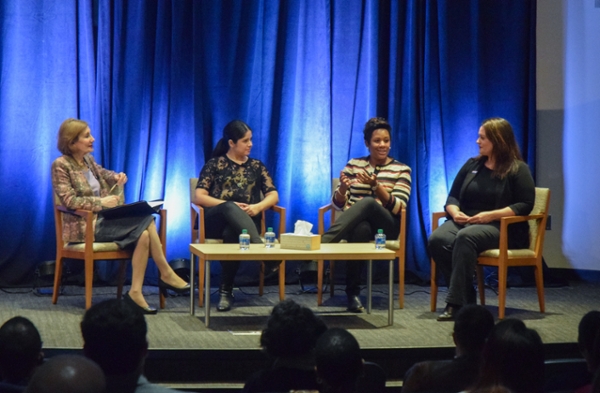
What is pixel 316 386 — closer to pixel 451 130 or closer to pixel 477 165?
pixel 477 165

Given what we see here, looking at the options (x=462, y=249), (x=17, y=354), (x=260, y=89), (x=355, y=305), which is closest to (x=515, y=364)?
(x=17, y=354)

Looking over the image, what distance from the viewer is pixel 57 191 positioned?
460 cm

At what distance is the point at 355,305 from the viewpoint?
4.67 m

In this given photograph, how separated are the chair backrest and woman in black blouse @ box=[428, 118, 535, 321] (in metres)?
0.04

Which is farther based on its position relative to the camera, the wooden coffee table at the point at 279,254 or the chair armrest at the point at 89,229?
the chair armrest at the point at 89,229

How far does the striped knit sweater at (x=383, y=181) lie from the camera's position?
16.5 feet

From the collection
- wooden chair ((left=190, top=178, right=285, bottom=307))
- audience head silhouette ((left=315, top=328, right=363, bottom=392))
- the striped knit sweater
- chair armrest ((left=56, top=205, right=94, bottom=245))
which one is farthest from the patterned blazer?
audience head silhouette ((left=315, top=328, right=363, bottom=392))

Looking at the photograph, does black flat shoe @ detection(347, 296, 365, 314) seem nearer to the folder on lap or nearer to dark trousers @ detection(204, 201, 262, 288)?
dark trousers @ detection(204, 201, 262, 288)

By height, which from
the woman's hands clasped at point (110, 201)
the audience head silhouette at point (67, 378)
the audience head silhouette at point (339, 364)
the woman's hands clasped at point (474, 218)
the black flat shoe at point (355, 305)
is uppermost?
the woman's hands clasped at point (110, 201)

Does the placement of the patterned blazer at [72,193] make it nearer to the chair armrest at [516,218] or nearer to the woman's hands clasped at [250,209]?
the woman's hands clasped at [250,209]

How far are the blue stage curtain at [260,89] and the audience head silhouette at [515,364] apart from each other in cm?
380

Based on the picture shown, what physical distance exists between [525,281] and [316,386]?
155 inches

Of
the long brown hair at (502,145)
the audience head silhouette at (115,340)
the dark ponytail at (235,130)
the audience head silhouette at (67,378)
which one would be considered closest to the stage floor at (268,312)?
the long brown hair at (502,145)

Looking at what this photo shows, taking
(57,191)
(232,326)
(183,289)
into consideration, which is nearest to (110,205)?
(57,191)
